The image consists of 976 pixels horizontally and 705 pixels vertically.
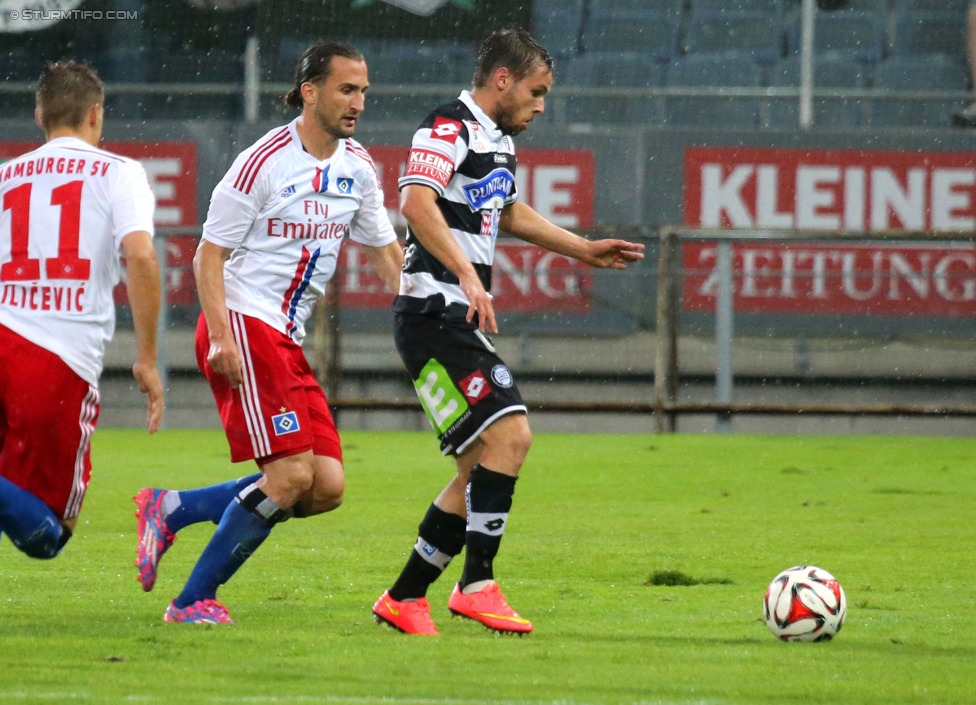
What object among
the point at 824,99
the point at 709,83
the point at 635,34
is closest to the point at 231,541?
the point at 824,99

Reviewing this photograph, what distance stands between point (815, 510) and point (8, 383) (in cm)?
537

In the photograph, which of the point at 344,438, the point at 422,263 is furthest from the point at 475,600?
the point at 344,438

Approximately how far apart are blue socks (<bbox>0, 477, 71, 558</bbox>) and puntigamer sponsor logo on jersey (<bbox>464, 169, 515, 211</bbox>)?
1626mm

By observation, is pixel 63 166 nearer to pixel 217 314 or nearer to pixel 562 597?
pixel 217 314

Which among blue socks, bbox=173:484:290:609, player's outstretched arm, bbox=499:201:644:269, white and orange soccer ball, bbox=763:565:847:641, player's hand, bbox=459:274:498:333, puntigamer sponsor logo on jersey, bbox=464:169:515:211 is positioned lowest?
white and orange soccer ball, bbox=763:565:847:641

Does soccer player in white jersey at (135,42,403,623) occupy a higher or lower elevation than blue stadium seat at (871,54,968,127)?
lower

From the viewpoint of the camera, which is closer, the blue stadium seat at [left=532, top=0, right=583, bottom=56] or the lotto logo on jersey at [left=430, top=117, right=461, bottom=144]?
the lotto logo on jersey at [left=430, top=117, right=461, bottom=144]

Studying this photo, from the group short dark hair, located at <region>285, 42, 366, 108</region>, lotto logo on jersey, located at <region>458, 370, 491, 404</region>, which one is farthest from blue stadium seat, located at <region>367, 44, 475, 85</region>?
lotto logo on jersey, located at <region>458, 370, 491, 404</region>

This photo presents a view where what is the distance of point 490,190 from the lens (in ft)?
17.2

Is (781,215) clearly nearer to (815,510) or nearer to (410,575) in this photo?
(815,510)

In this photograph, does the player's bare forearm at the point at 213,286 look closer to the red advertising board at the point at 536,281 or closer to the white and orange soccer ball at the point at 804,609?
the white and orange soccer ball at the point at 804,609

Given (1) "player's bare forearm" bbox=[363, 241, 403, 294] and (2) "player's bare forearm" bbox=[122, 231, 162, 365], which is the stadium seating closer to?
(1) "player's bare forearm" bbox=[363, 241, 403, 294]

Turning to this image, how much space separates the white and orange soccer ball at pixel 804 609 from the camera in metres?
4.98

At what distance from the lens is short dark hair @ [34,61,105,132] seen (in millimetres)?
4859
